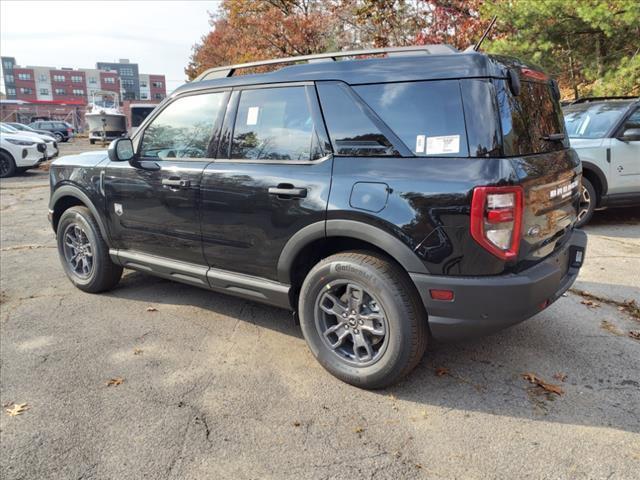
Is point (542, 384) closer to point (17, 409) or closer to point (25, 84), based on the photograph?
point (17, 409)

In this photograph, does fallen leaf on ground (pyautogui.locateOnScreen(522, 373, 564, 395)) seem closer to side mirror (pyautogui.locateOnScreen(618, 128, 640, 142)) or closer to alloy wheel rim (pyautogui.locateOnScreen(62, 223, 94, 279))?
alloy wheel rim (pyautogui.locateOnScreen(62, 223, 94, 279))

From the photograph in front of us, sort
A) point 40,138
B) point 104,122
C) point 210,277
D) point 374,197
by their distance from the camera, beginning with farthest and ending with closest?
point 104,122 → point 40,138 → point 210,277 → point 374,197

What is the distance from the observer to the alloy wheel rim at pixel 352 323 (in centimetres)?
302

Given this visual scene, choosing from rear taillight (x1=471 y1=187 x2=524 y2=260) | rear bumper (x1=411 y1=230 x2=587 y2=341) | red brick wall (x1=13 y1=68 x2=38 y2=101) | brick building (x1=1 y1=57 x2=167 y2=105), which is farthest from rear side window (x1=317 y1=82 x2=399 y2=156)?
red brick wall (x1=13 y1=68 x2=38 y2=101)

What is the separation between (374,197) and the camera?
2.84 meters

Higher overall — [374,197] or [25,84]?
[25,84]

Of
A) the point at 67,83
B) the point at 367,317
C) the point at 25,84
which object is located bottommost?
the point at 367,317

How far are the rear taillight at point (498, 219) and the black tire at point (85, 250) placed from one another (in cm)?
345

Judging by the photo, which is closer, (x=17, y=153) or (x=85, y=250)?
(x=85, y=250)

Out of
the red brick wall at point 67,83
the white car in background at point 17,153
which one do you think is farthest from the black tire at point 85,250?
the red brick wall at point 67,83

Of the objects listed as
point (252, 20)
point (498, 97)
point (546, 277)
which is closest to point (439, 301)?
point (546, 277)

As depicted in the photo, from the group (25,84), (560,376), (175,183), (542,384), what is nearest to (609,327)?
(560,376)

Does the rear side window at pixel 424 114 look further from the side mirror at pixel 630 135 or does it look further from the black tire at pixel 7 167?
the black tire at pixel 7 167

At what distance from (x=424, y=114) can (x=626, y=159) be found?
5.39 m
